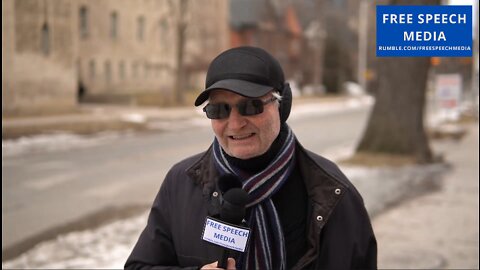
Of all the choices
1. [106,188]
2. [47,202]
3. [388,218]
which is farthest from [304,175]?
[106,188]

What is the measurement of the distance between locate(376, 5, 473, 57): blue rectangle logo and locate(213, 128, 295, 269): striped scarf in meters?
1.50

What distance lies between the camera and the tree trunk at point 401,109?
12766mm

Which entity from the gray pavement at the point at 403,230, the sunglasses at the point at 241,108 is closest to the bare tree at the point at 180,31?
the gray pavement at the point at 403,230

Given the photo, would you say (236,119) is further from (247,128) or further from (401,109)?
(401,109)

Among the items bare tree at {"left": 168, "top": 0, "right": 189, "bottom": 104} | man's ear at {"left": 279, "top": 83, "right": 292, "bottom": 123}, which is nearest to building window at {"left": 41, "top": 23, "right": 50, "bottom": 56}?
bare tree at {"left": 168, "top": 0, "right": 189, "bottom": 104}

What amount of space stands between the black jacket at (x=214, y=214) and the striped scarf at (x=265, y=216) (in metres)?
0.09

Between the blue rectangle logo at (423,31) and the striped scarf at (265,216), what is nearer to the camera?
the striped scarf at (265,216)

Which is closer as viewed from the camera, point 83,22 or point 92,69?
point 83,22

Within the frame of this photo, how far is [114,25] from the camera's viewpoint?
30953 mm

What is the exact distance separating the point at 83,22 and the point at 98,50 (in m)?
4.82

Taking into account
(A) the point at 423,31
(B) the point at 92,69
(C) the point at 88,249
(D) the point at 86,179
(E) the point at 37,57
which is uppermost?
(A) the point at 423,31

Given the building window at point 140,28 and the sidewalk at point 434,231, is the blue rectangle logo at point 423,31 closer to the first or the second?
the sidewalk at point 434,231

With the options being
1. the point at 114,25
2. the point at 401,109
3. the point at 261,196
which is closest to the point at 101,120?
the point at 114,25

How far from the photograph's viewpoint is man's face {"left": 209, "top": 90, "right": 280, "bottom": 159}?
235 cm
